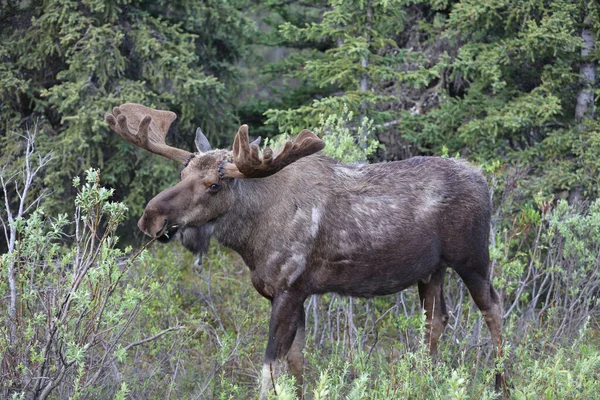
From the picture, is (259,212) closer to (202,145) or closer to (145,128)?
(202,145)

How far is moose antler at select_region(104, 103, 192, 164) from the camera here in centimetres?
561

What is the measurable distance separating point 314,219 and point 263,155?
700mm

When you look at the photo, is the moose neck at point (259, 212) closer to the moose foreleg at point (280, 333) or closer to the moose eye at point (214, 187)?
the moose eye at point (214, 187)

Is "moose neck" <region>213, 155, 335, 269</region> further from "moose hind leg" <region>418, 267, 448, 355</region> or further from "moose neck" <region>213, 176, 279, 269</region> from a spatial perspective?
"moose hind leg" <region>418, 267, 448, 355</region>

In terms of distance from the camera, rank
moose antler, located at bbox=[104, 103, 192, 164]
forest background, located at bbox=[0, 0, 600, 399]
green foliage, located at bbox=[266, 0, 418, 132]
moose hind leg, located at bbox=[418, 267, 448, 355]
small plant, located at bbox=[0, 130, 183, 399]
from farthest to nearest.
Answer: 1. green foliage, located at bbox=[266, 0, 418, 132]
2. forest background, located at bbox=[0, 0, 600, 399]
3. moose hind leg, located at bbox=[418, 267, 448, 355]
4. moose antler, located at bbox=[104, 103, 192, 164]
5. small plant, located at bbox=[0, 130, 183, 399]

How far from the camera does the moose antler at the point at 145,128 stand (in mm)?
5605

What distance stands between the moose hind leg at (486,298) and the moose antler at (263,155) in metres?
1.90

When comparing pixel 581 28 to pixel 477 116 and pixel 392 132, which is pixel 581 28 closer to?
pixel 477 116

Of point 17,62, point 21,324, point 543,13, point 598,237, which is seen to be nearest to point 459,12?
point 543,13

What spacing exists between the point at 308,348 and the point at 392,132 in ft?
15.0

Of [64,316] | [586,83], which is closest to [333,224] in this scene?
[64,316]

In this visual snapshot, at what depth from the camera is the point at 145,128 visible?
557 centimetres

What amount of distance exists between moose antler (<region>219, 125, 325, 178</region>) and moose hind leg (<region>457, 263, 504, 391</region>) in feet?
6.24

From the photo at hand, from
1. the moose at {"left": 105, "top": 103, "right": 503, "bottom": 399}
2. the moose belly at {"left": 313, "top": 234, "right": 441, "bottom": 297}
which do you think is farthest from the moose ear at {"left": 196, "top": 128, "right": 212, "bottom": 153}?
the moose belly at {"left": 313, "top": 234, "right": 441, "bottom": 297}
